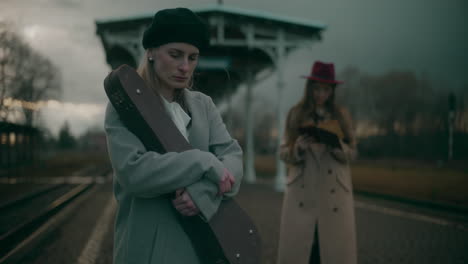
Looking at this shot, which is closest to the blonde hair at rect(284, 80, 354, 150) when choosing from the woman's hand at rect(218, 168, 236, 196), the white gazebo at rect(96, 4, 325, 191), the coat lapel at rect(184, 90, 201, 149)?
the coat lapel at rect(184, 90, 201, 149)

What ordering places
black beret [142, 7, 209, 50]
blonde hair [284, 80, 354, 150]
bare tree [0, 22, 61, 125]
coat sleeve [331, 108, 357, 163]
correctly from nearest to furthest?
black beret [142, 7, 209, 50], bare tree [0, 22, 61, 125], coat sleeve [331, 108, 357, 163], blonde hair [284, 80, 354, 150]

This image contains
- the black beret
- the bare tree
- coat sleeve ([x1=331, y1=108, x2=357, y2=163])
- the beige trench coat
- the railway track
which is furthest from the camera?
coat sleeve ([x1=331, y1=108, x2=357, y2=163])

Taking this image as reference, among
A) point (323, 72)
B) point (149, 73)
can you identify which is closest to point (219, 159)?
point (149, 73)

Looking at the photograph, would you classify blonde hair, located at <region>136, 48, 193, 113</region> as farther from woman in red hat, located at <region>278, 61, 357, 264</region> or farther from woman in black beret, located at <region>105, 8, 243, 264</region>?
woman in red hat, located at <region>278, 61, 357, 264</region>

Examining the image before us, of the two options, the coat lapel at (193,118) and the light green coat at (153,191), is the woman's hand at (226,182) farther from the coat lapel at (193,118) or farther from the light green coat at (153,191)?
the coat lapel at (193,118)

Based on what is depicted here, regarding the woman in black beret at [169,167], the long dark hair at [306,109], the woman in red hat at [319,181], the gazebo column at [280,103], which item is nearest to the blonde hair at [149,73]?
the woman in black beret at [169,167]

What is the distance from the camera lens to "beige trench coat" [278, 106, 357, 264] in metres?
2.99

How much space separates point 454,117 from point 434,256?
235 inches

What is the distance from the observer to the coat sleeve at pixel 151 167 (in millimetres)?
1370

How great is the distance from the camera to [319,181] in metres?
3.13

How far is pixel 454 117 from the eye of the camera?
9375 millimetres

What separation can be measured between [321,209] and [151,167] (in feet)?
6.73

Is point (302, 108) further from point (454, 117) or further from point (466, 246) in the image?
point (454, 117)

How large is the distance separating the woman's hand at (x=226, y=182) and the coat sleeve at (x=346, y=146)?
1831 millimetres
